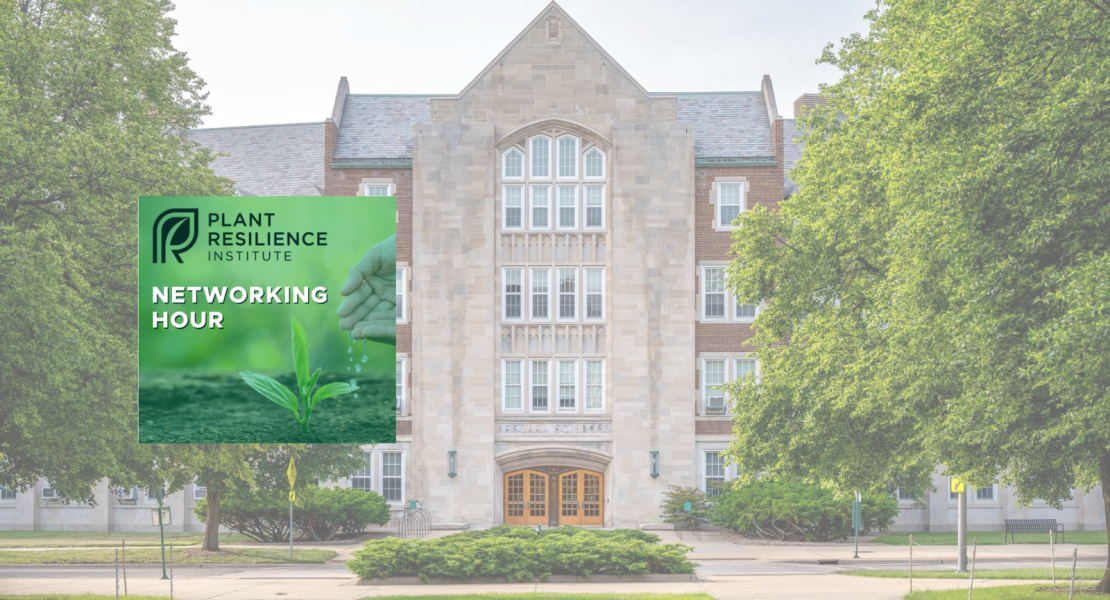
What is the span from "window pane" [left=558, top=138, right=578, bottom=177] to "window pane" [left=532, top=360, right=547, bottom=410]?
7.45 meters

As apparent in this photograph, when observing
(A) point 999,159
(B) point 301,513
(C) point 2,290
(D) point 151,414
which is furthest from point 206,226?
(B) point 301,513

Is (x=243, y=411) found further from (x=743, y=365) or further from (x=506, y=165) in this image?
(x=743, y=365)

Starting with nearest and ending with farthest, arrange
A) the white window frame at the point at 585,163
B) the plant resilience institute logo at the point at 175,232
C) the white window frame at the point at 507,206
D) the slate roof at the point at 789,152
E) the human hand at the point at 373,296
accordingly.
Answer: the human hand at the point at 373,296, the plant resilience institute logo at the point at 175,232, the white window frame at the point at 507,206, the white window frame at the point at 585,163, the slate roof at the point at 789,152

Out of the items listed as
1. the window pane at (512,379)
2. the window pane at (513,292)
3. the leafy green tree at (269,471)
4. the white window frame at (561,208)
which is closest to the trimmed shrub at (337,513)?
the leafy green tree at (269,471)

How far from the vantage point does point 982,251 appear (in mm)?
18844

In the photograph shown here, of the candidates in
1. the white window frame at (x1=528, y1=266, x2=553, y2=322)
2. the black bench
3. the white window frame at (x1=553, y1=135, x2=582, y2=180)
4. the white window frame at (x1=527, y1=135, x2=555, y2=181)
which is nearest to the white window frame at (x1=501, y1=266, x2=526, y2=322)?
the white window frame at (x1=528, y1=266, x2=553, y2=322)

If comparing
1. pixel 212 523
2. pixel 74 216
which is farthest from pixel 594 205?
pixel 74 216

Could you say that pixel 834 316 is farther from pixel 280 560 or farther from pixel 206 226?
pixel 280 560

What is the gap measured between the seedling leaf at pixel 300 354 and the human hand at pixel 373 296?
2.07 feet

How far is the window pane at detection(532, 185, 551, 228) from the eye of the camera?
45.0m

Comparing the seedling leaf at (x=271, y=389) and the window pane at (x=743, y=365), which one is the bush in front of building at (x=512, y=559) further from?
the window pane at (x=743, y=365)

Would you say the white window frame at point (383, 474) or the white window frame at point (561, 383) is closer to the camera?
the white window frame at point (561, 383)

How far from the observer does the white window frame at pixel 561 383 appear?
146 feet

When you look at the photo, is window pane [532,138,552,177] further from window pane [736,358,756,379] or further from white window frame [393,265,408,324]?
window pane [736,358,756,379]
